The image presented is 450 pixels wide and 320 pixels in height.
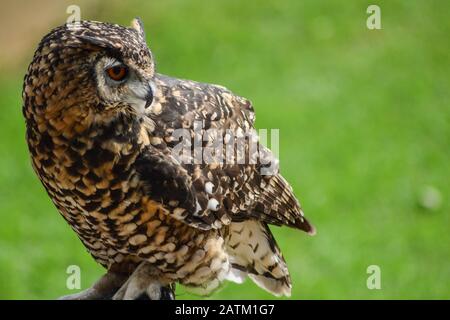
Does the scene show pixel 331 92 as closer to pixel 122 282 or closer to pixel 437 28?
pixel 437 28

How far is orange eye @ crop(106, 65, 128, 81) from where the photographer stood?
2.46 metres

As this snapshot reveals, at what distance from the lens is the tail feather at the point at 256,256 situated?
349 cm

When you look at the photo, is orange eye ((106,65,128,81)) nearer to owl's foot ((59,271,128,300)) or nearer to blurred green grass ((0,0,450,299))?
owl's foot ((59,271,128,300))

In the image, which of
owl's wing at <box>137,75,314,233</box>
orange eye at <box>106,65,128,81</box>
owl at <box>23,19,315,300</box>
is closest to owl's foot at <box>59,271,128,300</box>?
owl at <box>23,19,315,300</box>

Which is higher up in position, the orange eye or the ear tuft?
the ear tuft

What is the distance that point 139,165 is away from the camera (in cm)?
277

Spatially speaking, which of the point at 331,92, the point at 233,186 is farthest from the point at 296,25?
the point at 233,186

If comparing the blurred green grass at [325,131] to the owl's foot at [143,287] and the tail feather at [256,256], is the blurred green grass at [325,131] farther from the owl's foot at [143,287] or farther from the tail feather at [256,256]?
the owl's foot at [143,287]

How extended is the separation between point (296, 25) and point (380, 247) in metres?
3.54

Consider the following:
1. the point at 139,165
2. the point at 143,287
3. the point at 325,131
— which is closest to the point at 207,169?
the point at 139,165

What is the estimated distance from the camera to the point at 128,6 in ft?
29.6

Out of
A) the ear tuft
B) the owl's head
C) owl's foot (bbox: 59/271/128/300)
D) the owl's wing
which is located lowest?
owl's foot (bbox: 59/271/128/300)

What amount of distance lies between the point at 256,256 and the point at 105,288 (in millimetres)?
781

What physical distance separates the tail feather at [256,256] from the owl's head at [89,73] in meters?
1.09
